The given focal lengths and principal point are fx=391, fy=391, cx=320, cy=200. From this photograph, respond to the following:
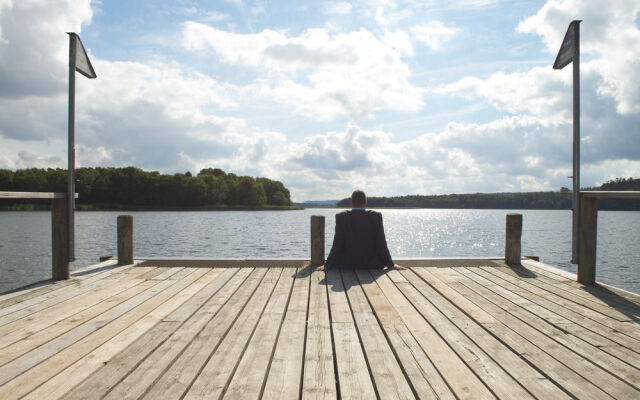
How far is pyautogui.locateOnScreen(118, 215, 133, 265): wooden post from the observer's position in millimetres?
6395

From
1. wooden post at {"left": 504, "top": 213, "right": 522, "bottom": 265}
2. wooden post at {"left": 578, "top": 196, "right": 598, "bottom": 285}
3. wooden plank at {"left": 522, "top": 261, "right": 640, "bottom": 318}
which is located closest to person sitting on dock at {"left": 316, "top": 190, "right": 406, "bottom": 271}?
wooden post at {"left": 504, "top": 213, "right": 522, "bottom": 265}

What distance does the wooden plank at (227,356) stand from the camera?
2.26 meters

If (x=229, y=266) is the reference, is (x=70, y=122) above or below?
above

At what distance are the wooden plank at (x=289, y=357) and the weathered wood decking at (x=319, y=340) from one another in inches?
0.5

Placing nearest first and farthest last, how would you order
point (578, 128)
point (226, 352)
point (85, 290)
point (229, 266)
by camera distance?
1. point (226, 352)
2. point (85, 290)
3. point (578, 128)
4. point (229, 266)

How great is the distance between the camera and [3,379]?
2.42m

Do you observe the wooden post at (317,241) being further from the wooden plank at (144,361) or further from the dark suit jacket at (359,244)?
the wooden plank at (144,361)

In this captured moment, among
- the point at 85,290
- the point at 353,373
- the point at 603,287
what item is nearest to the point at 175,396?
the point at 353,373

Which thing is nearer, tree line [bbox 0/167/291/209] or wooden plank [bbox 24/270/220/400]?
wooden plank [bbox 24/270/220/400]

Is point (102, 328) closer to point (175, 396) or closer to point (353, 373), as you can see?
point (175, 396)

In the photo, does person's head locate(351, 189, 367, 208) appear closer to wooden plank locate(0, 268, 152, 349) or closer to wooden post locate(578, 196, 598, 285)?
wooden post locate(578, 196, 598, 285)

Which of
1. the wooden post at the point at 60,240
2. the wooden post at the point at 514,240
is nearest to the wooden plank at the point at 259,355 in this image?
the wooden post at the point at 60,240

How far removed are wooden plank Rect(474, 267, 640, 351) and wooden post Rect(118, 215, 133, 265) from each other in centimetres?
A: 586

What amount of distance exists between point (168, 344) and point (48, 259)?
60.0ft
